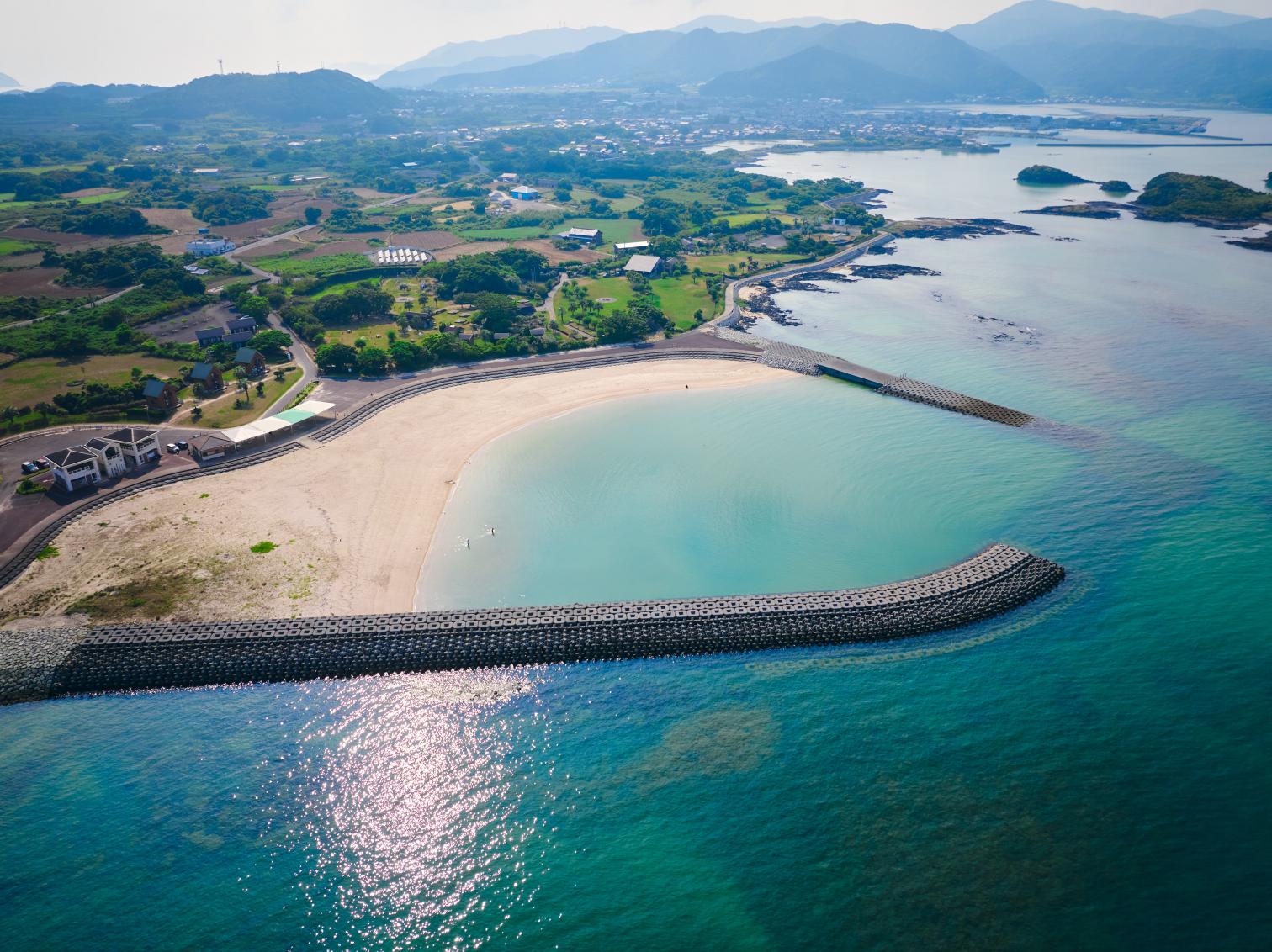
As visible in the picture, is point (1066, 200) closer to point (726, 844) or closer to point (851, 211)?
point (851, 211)

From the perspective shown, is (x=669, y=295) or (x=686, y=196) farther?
(x=686, y=196)

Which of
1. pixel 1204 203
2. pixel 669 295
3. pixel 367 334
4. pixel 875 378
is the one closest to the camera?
pixel 875 378

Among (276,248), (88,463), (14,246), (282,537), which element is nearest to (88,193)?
(14,246)

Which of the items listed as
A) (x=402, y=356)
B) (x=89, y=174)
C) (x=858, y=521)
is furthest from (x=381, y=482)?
(x=89, y=174)

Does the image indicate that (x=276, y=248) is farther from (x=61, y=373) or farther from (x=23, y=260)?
(x=61, y=373)

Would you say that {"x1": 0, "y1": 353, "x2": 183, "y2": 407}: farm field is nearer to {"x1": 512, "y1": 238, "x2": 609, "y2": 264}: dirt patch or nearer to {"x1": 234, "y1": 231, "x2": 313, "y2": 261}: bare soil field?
{"x1": 234, "y1": 231, "x2": 313, "y2": 261}: bare soil field

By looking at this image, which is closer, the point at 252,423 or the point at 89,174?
the point at 252,423
